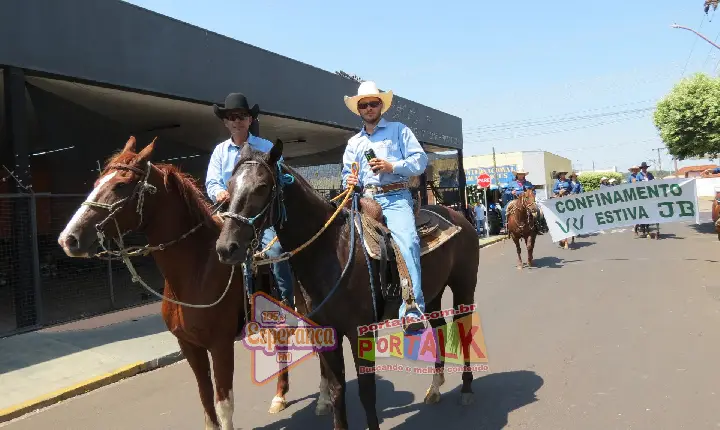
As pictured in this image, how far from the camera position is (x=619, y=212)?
1210cm

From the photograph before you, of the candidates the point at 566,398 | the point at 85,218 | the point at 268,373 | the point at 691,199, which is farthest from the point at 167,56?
the point at 691,199

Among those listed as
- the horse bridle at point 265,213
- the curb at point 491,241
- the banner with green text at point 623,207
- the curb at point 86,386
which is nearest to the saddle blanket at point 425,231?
the horse bridle at point 265,213

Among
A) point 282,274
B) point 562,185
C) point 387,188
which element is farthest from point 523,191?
point 282,274

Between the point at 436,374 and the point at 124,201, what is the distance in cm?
304

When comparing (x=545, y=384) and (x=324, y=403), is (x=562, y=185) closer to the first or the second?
(x=545, y=384)

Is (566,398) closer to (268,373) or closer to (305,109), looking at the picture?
(268,373)

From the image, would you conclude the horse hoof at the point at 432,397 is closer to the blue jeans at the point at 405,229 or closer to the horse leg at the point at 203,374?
the blue jeans at the point at 405,229

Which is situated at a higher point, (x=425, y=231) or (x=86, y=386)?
(x=425, y=231)

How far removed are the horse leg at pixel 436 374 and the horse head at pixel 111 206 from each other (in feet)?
8.93

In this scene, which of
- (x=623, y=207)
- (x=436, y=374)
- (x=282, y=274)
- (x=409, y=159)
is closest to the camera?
(x=409, y=159)

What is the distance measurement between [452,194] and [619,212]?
413 inches

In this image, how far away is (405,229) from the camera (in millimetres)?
3635

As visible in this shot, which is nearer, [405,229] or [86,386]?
[405,229]

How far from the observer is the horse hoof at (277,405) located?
4477mm
